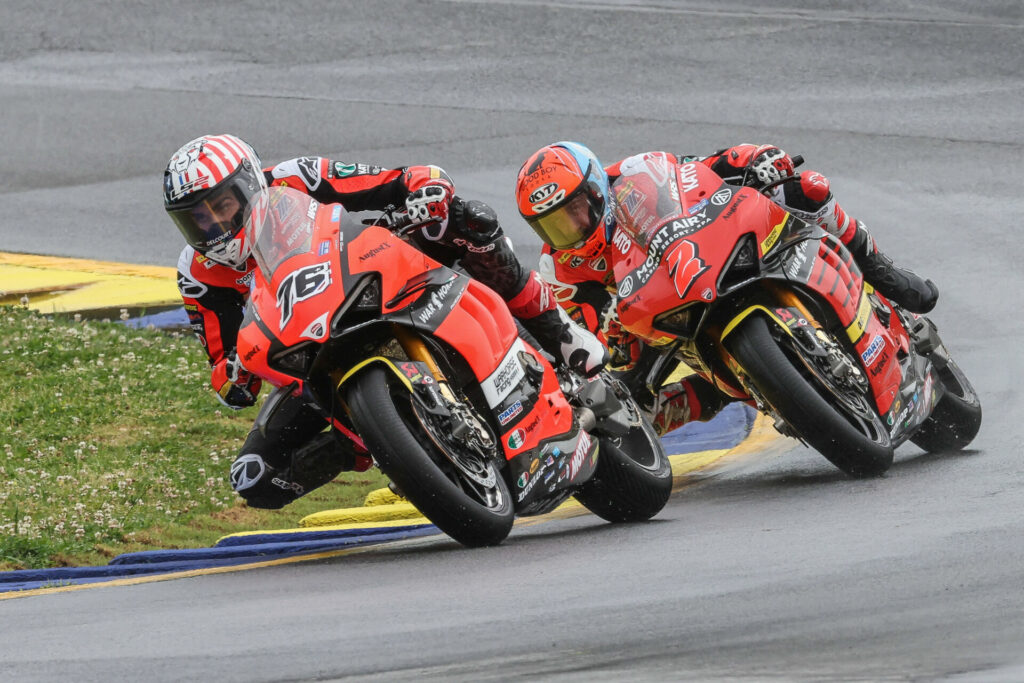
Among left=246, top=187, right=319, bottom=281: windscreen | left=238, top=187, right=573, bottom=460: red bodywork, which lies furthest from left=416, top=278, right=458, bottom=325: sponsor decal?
left=246, top=187, right=319, bottom=281: windscreen

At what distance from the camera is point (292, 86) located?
15.0 m

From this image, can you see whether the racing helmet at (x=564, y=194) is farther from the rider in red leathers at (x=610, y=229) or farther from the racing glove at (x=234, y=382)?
the racing glove at (x=234, y=382)

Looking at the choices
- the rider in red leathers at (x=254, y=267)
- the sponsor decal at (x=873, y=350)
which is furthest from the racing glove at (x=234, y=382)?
the sponsor decal at (x=873, y=350)

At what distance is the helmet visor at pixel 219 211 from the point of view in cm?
597

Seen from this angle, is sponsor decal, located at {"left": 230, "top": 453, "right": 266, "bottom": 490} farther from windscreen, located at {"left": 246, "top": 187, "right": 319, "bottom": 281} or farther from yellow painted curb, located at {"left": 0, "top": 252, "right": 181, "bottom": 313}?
yellow painted curb, located at {"left": 0, "top": 252, "right": 181, "bottom": 313}

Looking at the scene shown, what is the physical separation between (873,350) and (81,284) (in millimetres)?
6369

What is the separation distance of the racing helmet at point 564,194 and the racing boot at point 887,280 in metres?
1.20

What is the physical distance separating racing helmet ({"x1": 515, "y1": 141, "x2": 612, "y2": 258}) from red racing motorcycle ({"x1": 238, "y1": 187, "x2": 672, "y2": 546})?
0.74 m

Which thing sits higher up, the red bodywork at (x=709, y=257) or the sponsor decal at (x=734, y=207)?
the sponsor decal at (x=734, y=207)

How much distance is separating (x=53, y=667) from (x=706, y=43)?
11645mm

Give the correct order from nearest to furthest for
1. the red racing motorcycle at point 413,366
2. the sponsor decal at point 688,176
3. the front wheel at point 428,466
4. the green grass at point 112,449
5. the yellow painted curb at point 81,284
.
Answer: the front wheel at point 428,466
the red racing motorcycle at point 413,366
the sponsor decal at point 688,176
the green grass at point 112,449
the yellow painted curb at point 81,284

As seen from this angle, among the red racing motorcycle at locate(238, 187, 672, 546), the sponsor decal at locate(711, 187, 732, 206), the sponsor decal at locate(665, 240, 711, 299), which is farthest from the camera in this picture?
the sponsor decal at locate(711, 187, 732, 206)

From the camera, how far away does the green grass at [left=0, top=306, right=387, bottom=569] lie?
7578 millimetres

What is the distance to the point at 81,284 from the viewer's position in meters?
11.4
